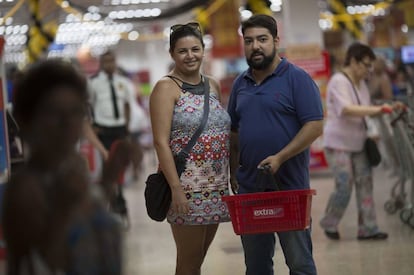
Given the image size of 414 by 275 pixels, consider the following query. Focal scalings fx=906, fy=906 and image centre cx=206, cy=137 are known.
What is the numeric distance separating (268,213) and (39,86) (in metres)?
2.16

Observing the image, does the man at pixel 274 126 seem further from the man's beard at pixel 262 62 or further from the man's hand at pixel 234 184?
the man's hand at pixel 234 184

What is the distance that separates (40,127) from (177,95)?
7.33 feet

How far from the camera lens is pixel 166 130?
447cm

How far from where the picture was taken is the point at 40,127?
2.31 m

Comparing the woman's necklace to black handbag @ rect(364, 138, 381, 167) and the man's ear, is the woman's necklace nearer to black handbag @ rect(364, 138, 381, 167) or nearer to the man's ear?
the man's ear

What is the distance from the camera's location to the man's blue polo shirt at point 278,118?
4.55 metres

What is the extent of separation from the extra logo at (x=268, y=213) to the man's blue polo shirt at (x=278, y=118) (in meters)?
0.27

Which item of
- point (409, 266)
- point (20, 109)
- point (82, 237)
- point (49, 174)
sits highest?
point (20, 109)

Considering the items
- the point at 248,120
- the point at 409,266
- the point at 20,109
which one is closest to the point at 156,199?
the point at 248,120

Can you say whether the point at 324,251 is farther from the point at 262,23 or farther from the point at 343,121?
the point at 262,23

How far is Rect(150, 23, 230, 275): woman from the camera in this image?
14.7 ft

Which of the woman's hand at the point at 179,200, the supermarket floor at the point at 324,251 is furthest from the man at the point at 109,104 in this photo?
the woman's hand at the point at 179,200

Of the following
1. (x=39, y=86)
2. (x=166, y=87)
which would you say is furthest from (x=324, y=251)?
(x=39, y=86)

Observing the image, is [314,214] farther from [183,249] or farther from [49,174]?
[49,174]
